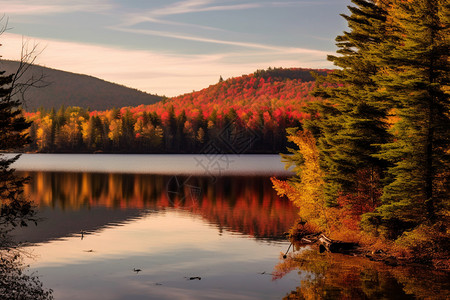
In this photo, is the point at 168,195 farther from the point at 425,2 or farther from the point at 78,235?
the point at 425,2

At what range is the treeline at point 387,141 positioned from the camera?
32.6 metres

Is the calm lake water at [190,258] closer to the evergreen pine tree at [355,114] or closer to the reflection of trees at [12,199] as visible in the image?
the reflection of trees at [12,199]

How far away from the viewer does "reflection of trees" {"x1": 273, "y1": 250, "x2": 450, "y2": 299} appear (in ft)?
88.9

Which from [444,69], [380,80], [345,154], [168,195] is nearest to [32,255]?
[345,154]

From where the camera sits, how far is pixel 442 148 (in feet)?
109

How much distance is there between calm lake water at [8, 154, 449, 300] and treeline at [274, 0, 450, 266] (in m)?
3.15

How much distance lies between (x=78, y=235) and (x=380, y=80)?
27802 mm

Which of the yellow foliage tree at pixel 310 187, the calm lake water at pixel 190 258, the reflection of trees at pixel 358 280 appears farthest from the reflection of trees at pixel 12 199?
the yellow foliage tree at pixel 310 187

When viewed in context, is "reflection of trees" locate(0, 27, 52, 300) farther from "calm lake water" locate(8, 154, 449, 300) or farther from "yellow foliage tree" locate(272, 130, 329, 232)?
"yellow foliage tree" locate(272, 130, 329, 232)

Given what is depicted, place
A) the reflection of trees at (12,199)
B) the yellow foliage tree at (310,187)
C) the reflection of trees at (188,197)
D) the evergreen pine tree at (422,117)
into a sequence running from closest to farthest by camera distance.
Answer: the reflection of trees at (12,199)
the evergreen pine tree at (422,117)
the yellow foliage tree at (310,187)
the reflection of trees at (188,197)

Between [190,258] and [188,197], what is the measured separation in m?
40.8

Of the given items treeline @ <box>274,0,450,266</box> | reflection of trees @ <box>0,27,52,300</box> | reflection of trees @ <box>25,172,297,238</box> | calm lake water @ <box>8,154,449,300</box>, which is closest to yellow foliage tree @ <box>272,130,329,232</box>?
treeline @ <box>274,0,450,266</box>

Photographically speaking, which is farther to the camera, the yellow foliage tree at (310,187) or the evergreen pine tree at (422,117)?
the yellow foliage tree at (310,187)

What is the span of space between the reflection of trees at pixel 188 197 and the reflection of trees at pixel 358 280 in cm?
1204
